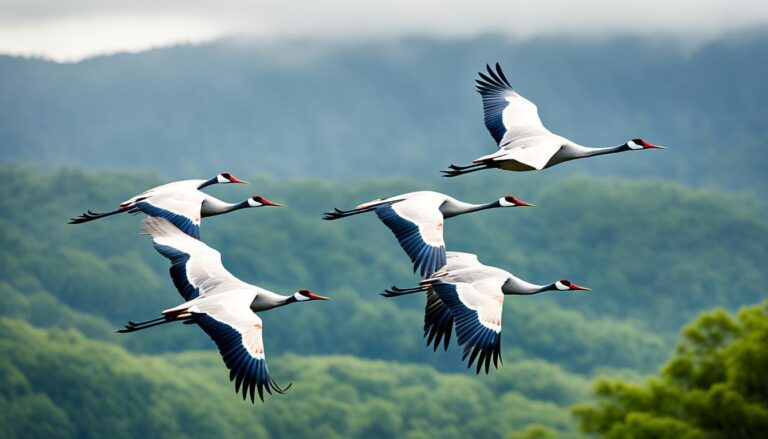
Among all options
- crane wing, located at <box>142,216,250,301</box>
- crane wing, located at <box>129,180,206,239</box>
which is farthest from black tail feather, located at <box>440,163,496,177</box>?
crane wing, located at <box>129,180,206,239</box>

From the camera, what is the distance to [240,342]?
2094cm

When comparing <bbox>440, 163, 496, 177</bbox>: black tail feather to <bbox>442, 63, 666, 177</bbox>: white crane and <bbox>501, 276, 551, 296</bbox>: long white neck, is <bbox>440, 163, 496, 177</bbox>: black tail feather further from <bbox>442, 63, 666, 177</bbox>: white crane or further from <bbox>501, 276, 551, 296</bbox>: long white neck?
<bbox>501, 276, 551, 296</bbox>: long white neck

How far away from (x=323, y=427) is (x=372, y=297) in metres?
58.0

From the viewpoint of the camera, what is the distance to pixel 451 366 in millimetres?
148375

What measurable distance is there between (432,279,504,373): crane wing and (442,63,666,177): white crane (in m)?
2.05

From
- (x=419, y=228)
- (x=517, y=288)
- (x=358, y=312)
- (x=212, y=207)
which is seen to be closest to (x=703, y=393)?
(x=517, y=288)

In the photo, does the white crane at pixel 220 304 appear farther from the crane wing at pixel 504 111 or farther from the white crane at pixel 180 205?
the crane wing at pixel 504 111

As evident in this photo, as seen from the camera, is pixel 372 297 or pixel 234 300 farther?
pixel 372 297

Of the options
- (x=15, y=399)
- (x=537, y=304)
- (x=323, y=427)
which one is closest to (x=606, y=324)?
(x=537, y=304)

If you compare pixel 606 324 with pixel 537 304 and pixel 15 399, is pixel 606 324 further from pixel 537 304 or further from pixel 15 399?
pixel 15 399

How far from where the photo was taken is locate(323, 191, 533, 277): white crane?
23.4 metres

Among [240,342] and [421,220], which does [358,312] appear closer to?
[421,220]

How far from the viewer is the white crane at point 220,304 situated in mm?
20672

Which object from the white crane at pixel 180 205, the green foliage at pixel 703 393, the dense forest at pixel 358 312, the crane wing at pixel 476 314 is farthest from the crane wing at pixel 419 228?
the dense forest at pixel 358 312
